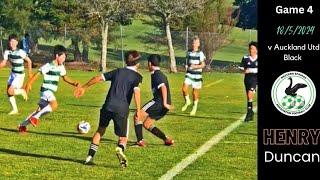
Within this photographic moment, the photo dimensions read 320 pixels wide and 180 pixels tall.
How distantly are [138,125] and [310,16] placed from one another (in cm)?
798

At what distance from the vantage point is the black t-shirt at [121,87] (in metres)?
10.2

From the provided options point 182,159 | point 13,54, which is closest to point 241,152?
point 182,159

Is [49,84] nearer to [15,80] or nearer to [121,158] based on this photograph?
[15,80]

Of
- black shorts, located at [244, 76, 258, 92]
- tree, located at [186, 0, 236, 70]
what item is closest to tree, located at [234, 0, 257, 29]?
tree, located at [186, 0, 236, 70]

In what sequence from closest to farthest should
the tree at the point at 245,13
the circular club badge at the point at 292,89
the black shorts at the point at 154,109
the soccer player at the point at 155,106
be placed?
the circular club badge at the point at 292,89 → the soccer player at the point at 155,106 → the black shorts at the point at 154,109 → the tree at the point at 245,13

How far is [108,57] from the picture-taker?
54875mm

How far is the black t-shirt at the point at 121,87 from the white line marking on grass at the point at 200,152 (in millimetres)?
1126

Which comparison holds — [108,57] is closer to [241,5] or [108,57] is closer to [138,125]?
[241,5]

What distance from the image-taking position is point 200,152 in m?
12.1

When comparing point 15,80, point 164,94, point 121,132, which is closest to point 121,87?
point 121,132

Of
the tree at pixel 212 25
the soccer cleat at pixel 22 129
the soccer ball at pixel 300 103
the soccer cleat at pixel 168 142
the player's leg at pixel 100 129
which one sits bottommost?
the tree at pixel 212 25

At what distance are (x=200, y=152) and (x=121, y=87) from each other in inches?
97.1

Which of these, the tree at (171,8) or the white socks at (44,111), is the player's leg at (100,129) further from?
the tree at (171,8)

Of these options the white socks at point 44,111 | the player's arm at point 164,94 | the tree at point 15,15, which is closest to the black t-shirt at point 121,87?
the player's arm at point 164,94
